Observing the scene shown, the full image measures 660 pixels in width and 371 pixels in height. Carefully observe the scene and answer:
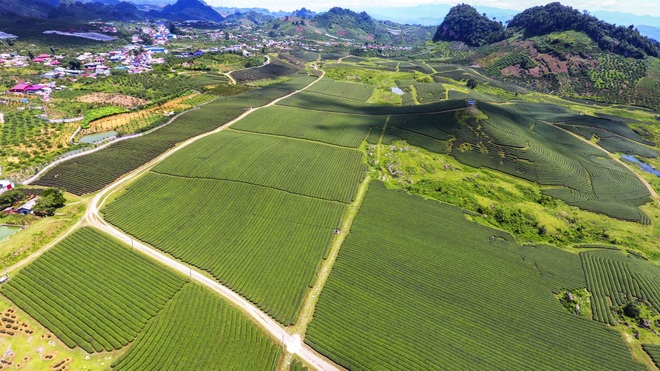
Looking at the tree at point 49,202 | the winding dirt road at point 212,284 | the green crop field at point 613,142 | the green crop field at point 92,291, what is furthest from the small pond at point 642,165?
the tree at point 49,202

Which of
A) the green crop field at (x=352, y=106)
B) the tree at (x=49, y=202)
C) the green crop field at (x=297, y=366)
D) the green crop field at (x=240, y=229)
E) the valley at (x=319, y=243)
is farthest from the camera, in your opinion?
the green crop field at (x=352, y=106)

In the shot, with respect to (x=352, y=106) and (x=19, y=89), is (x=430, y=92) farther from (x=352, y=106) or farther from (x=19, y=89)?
(x=19, y=89)

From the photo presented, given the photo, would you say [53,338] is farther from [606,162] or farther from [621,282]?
[606,162]

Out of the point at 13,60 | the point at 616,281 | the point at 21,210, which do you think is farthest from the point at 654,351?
the point at 13,60

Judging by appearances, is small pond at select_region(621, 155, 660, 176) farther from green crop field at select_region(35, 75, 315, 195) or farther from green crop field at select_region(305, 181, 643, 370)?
green crop field at select_region(35, 75, 315, 195)

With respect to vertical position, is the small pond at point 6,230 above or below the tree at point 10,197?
below

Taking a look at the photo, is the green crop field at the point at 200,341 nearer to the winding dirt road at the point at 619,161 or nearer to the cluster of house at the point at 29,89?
the winding dirt road at the point at 619,161

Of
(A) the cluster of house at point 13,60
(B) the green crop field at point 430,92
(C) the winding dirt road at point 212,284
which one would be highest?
(B) the green crop field at point 430,92
